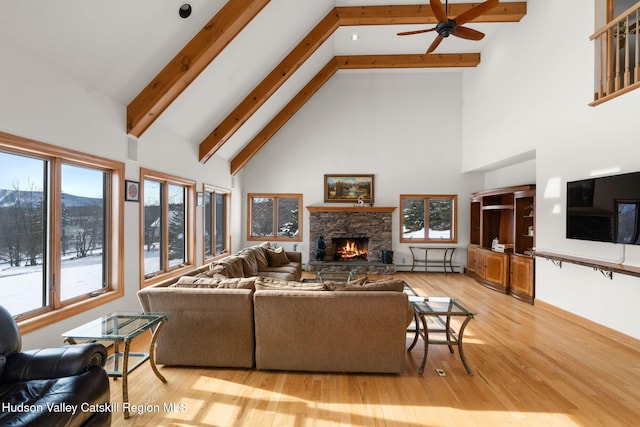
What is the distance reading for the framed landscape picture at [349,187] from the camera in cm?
830

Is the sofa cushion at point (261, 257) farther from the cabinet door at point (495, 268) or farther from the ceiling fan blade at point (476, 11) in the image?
the ceiling fan blade at point (476, 11)

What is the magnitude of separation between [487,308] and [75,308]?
221 inches

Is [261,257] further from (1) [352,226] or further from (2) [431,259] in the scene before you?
(2) [431,259]

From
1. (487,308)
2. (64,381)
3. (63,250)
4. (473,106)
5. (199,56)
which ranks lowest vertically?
(487,308)

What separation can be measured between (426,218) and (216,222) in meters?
5.36

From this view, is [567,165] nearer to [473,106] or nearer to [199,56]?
[473,106]

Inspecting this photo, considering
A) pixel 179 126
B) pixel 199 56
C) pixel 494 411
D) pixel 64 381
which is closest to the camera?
pixel 64 381

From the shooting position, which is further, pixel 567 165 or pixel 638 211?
pixel 567 165

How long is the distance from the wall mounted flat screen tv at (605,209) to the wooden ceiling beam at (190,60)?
15.1 feet

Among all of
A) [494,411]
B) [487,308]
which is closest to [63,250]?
[494,411]

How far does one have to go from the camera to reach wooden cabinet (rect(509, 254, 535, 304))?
5.35 meters

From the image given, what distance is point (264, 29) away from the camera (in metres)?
4.47

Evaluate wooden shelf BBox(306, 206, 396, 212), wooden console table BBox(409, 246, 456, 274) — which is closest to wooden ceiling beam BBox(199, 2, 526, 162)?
wooden shelf BBox(306, 206, 396, 212)

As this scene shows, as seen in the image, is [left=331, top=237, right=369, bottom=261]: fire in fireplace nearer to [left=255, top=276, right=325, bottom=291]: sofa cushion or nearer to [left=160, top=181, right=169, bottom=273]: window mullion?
[left=160, top=181, right=169, bottom=273]: window mullion
